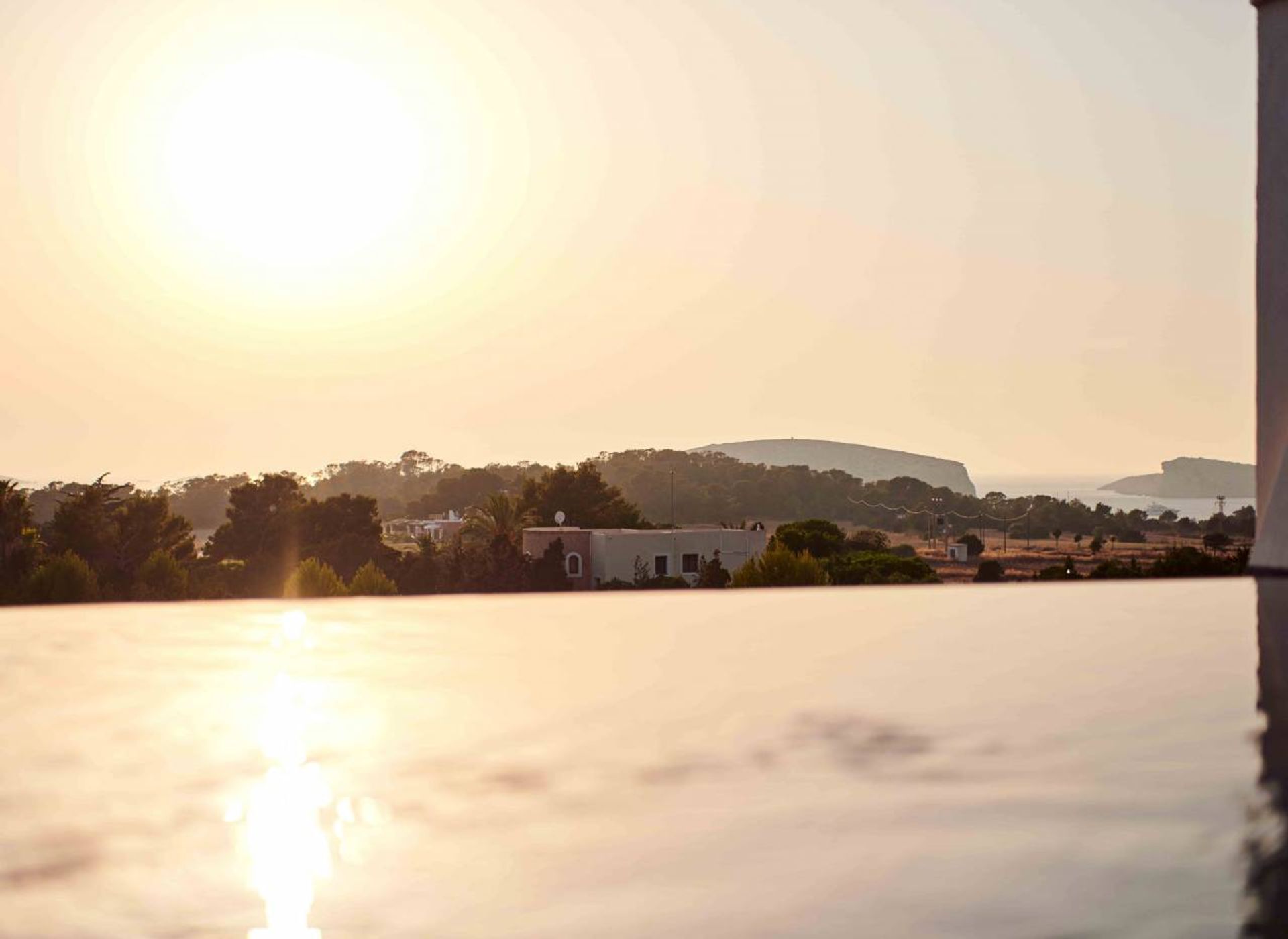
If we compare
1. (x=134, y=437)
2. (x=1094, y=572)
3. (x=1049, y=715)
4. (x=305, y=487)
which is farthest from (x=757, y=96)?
(x=134, y=437)

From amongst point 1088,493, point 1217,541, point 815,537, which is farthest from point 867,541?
point 1217,541

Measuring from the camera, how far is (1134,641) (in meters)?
5.94

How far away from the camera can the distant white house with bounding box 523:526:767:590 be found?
1189 inches

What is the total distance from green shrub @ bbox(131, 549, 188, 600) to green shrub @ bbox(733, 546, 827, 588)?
31.2 ft

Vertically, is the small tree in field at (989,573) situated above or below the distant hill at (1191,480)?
below

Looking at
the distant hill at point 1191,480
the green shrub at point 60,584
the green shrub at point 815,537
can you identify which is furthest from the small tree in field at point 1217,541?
the distant hill at point 1191,480

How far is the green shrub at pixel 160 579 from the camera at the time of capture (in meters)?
19.9

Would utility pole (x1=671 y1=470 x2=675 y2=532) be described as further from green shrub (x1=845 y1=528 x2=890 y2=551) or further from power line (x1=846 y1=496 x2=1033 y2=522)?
green shrub (x1=845 y1=528 x2=890 y2=551)

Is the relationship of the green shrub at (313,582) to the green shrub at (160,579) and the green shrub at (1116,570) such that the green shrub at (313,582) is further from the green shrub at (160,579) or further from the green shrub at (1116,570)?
the green shrub at (1116,570)

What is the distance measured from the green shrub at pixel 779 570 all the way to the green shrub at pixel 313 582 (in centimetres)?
717

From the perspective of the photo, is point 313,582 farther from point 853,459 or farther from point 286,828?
point 853,459

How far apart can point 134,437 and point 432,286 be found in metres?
13.0

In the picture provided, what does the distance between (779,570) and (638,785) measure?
34.8 ft

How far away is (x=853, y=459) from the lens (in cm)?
4859
